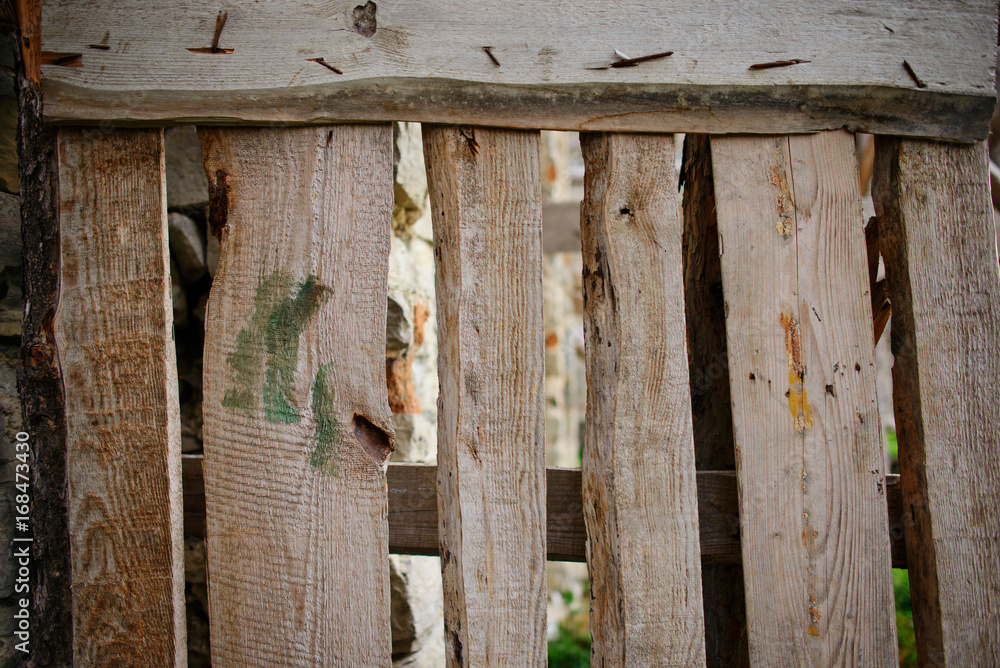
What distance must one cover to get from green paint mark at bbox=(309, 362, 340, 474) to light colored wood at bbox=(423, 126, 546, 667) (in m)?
0.22

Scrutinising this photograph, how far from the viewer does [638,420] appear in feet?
3.80

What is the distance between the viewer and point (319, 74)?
1118mm

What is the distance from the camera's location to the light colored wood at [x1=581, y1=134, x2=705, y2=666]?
3.70 feet

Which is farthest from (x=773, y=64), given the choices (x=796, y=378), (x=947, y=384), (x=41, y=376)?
(x=41, y=376)

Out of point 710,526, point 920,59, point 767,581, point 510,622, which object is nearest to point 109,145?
point 510,622

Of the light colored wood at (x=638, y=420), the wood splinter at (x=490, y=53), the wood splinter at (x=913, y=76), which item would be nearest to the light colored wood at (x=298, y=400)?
the wood splinter at (x=490, y=53)

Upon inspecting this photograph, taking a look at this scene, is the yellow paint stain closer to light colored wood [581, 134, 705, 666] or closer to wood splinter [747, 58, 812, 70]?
light colored wood [581, 134, 705, 666]

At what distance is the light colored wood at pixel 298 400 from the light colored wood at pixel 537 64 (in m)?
0.10

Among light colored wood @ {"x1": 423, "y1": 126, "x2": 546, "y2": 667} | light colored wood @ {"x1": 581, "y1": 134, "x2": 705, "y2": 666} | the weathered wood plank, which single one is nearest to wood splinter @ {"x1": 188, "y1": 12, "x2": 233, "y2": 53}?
the weathered wood plank

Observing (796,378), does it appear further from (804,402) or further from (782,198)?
(782,198)

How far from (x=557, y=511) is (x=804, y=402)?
1.88 ft

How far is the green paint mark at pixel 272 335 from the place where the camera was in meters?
1.13

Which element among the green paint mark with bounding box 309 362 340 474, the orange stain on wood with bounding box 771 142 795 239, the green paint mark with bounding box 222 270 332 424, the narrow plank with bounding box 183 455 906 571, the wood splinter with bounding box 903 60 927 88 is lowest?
the narrow plank with bounding box 183 455 906 571

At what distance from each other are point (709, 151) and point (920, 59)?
461 mm
